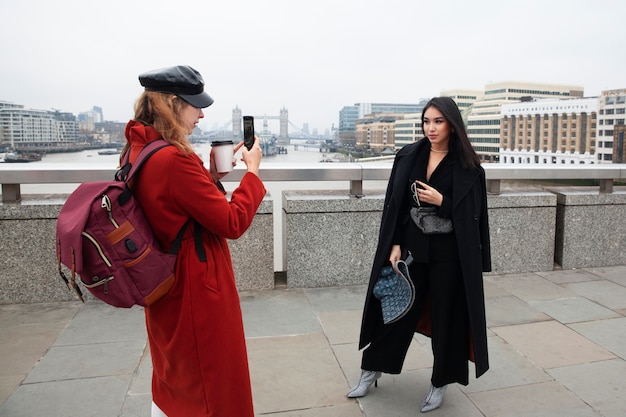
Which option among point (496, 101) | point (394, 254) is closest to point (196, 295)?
point (394, 254)

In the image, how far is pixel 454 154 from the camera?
10.3 feet

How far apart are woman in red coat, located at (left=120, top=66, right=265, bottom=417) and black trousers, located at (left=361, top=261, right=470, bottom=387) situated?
129 centimetres

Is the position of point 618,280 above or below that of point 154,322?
below

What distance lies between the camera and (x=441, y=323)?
3129 mm

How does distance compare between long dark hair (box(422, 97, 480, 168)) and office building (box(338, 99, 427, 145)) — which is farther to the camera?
office building (box(338, 99, 427, 145))

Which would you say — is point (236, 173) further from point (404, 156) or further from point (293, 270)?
point (404, 156)

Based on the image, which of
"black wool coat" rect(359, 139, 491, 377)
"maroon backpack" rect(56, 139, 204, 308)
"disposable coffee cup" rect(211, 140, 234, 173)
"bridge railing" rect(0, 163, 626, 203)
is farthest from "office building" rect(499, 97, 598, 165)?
"maroon backpack" rect(56, 139, 204, 308)

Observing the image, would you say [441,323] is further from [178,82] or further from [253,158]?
[178,82]

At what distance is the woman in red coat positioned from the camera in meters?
1.93

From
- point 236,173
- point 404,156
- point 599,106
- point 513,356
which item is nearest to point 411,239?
point 404,156

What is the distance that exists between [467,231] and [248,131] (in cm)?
143

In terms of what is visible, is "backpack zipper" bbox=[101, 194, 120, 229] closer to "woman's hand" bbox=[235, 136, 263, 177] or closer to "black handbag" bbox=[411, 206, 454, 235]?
"woman's hand" bbox=[235, 136, 263, 177]

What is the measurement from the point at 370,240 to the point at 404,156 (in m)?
2.23

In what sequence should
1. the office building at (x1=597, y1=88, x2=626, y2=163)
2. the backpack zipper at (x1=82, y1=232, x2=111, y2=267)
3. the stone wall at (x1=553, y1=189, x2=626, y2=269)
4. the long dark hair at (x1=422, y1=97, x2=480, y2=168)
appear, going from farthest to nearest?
the office building at (x1=597, y1=88, x2=626, y2=163)
the stone wall at (x1=553, y1=189, x2=626, y2=269)
the long dark hair at (x1=422, y1=97, x2=480, y2=168)
the backpack zipper at (x1=82, y1=232, x2=111, y2=267)
